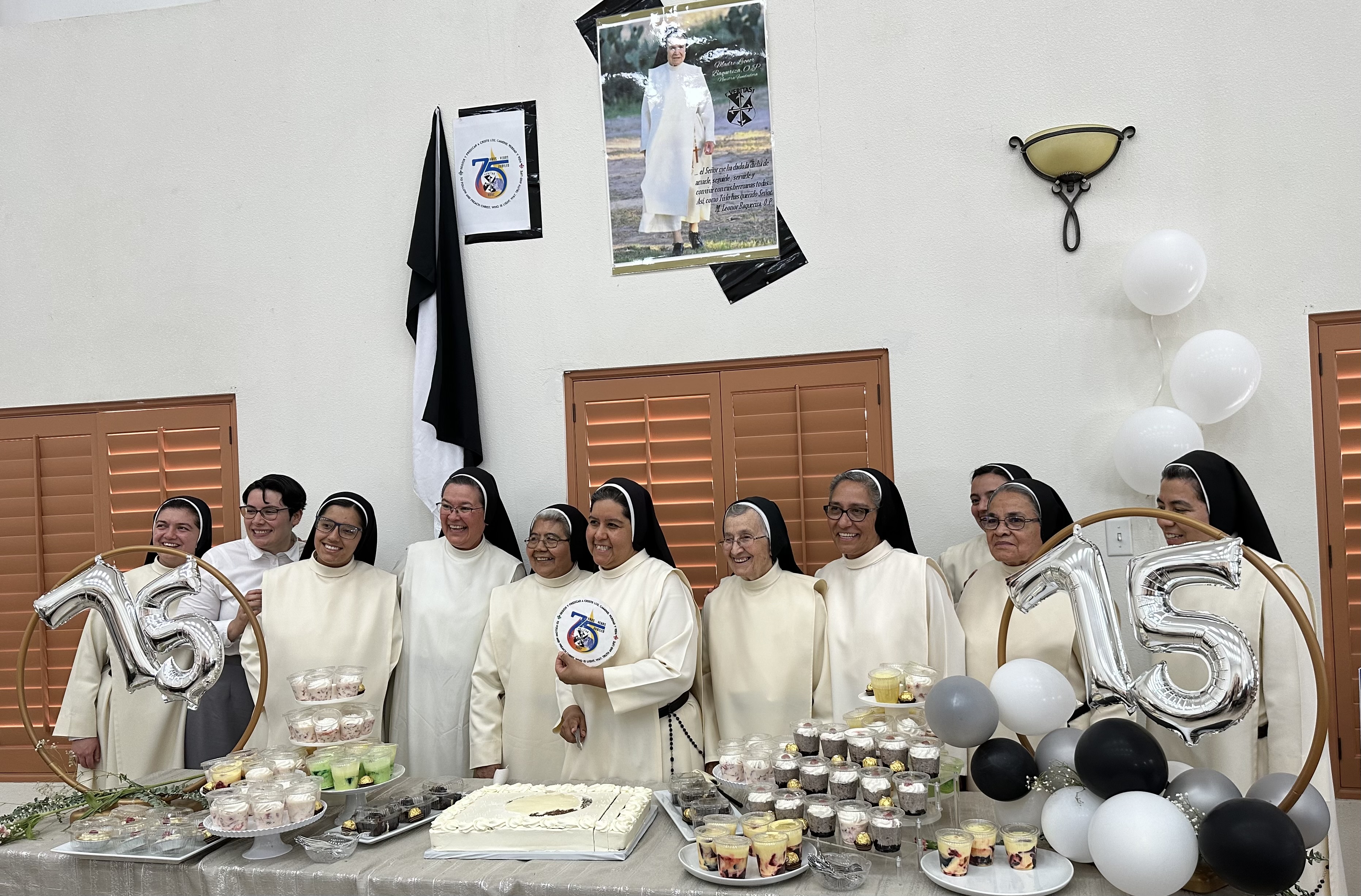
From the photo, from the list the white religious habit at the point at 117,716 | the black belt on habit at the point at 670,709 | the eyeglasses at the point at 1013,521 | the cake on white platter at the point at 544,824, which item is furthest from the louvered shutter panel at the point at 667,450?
the cake on white platter at the point at 544,824

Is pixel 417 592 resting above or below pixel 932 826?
above

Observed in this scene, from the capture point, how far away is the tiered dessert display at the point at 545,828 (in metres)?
2.49

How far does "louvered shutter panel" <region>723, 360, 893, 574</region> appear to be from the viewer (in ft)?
14.1

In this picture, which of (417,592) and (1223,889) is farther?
(417,592)

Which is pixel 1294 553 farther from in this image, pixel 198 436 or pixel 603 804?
pixel 198 436

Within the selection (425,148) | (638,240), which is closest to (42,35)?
(425,148)

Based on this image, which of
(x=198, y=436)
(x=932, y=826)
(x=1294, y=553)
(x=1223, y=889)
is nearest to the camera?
(x=1223, y=889)

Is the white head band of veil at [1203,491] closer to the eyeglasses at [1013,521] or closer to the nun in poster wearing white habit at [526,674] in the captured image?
the eyeglasses at [1013,521]

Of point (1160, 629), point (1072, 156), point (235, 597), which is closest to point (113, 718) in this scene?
point (235, 597)

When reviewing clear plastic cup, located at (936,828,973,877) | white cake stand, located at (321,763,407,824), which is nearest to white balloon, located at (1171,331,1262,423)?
clear plastic cup, located at (936,828,973,877)

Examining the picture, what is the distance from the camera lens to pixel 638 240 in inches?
177

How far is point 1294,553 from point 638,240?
2.94m

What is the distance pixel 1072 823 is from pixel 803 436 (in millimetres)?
2300

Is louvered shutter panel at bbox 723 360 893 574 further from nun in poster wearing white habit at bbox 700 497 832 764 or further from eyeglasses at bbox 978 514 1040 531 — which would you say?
eyeglasses at bbox 978 514 1040 531
